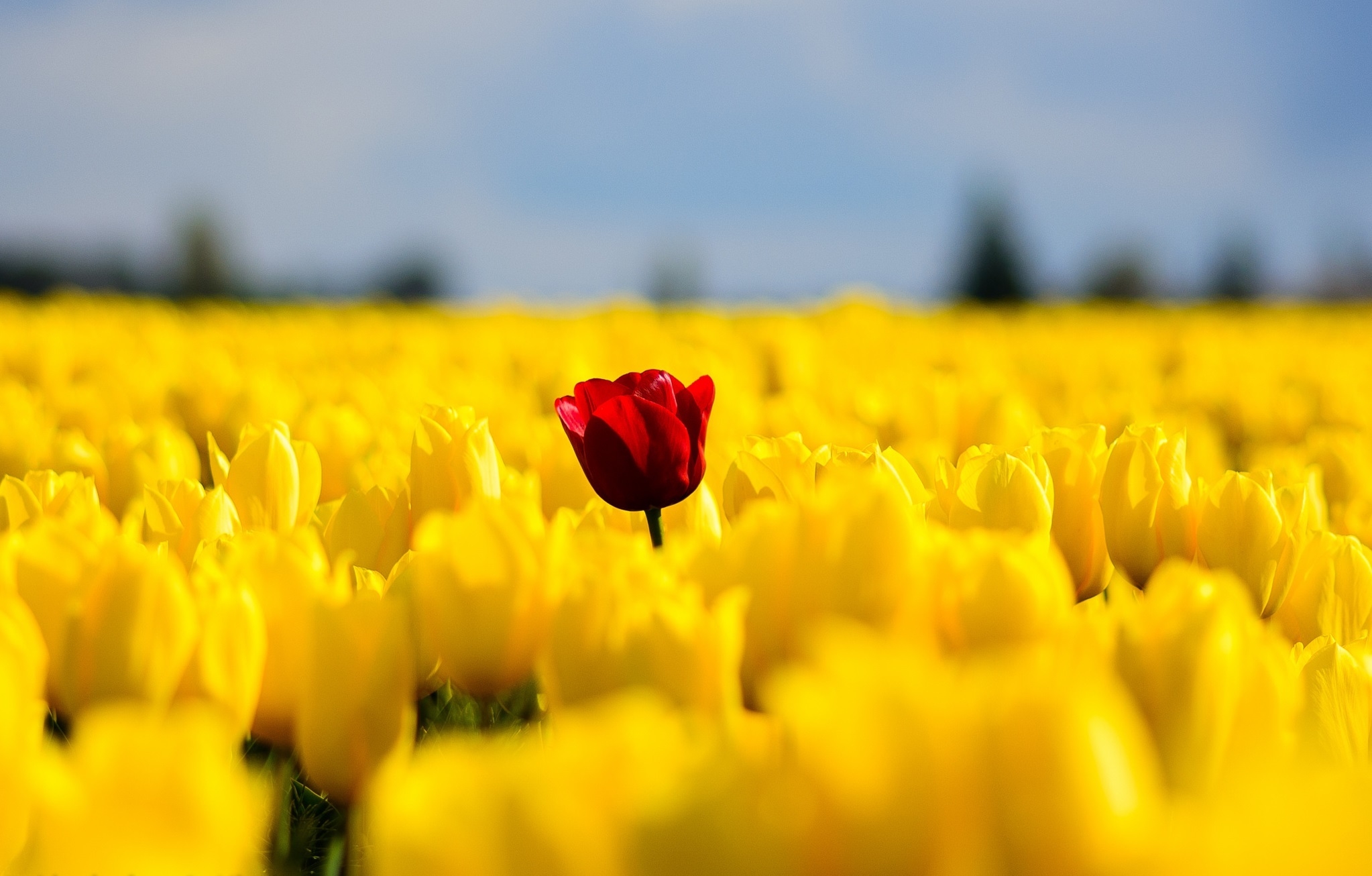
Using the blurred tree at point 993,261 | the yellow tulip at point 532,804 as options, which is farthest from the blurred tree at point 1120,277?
the yellow tulip at point 532,804

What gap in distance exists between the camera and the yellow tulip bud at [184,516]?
47.0 inches

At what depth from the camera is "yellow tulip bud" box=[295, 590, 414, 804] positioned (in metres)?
0.77

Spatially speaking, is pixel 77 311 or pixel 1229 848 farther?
pixel 77 311

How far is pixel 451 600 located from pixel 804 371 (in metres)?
3.61

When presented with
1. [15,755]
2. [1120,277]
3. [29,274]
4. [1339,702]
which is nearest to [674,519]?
[1339,702]

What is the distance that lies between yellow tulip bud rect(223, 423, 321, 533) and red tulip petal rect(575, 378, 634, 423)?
376 mm

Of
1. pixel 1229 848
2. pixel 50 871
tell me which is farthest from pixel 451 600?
pixel 1229 848

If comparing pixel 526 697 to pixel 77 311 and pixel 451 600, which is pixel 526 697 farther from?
pixel 77 311

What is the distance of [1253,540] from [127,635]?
1.08 meters

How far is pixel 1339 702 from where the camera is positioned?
0.79 meters

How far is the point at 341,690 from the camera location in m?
0.77

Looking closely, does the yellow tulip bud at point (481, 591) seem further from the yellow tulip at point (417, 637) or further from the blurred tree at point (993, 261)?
the blurred tree at point (993, 261)

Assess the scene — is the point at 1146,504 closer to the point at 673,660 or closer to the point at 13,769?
the point at 673,660

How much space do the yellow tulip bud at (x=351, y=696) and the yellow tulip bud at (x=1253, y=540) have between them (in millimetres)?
891
